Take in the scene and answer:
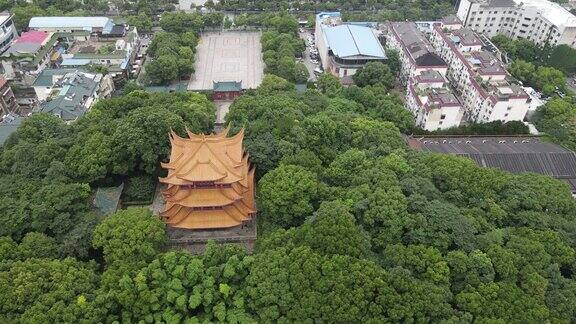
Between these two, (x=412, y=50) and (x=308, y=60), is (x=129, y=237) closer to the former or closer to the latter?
(x=412, y=50)

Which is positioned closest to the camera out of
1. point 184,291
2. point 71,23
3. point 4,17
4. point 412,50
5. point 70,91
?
point 184,291

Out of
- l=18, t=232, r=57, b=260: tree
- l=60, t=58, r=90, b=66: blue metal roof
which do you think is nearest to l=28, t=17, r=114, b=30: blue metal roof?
l=60, t=58, r=90, b=66: blue metal roof

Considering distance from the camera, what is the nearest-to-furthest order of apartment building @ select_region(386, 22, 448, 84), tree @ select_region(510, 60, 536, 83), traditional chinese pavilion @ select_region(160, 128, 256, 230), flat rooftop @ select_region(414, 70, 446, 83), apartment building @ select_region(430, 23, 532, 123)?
traditional chinese pavilion @ select_region(160, 128, 256, 230) → apartment building @ select_region(430, 23, 532, 123) → flat rooftop @ select_region(414, 70, 446, 83) → apartment building @ select_region(386, 22, 448, 84) → tree @ select_region(510, 60, 536, 83)

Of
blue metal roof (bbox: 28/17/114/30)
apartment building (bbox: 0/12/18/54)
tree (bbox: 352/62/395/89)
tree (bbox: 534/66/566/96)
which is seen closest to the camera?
tree (bbox: 352/62/395/89)

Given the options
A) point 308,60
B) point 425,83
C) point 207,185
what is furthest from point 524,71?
point 207,185

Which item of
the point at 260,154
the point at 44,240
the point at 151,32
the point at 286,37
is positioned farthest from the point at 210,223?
the point at 151,32

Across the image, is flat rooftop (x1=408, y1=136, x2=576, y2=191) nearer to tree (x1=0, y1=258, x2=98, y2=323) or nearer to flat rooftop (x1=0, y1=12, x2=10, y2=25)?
tree (x1=0, y1=258, x2=98, y2=323)
